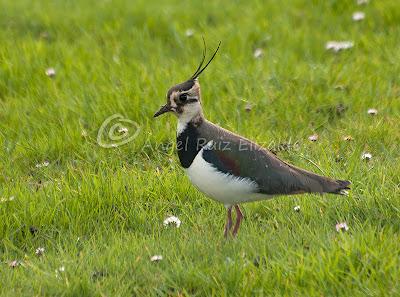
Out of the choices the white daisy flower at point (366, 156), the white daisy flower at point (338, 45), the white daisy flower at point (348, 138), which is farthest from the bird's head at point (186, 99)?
the white daisy flower at point (338, 45)

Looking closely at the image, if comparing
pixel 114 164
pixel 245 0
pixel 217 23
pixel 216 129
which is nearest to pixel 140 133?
pixel 114 164

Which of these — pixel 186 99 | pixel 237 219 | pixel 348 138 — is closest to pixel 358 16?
pixel 348 138

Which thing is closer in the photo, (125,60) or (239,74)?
(239,74)

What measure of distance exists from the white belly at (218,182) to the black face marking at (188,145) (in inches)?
1.7

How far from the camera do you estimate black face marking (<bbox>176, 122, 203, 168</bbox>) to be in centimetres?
566

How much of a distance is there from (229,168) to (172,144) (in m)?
1.84

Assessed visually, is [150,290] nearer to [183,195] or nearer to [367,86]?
[183,195]

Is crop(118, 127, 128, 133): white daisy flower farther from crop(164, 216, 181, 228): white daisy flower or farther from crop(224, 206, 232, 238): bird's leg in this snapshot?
crop(224, 206, 232, 238): bird's leg

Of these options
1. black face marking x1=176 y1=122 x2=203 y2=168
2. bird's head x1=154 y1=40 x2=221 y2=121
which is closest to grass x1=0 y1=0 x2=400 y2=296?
black face marking x1=176 y1=122 x2=203 y2=168

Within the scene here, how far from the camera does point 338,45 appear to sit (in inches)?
361

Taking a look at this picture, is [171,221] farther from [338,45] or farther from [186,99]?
[338,45]

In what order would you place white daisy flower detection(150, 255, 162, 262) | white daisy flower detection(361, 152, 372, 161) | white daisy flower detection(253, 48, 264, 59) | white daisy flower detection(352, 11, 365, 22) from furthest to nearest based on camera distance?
white daisy flower detection(352, 11, 365, 22)
white daisy flower detection(253, 48, 264, 59)
white daisy flower detection(361, 152, 372, 161)
white daisy flower detection(150, 255, 162, 262)

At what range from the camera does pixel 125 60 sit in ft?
30.4

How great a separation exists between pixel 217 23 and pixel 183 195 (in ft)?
13.9
